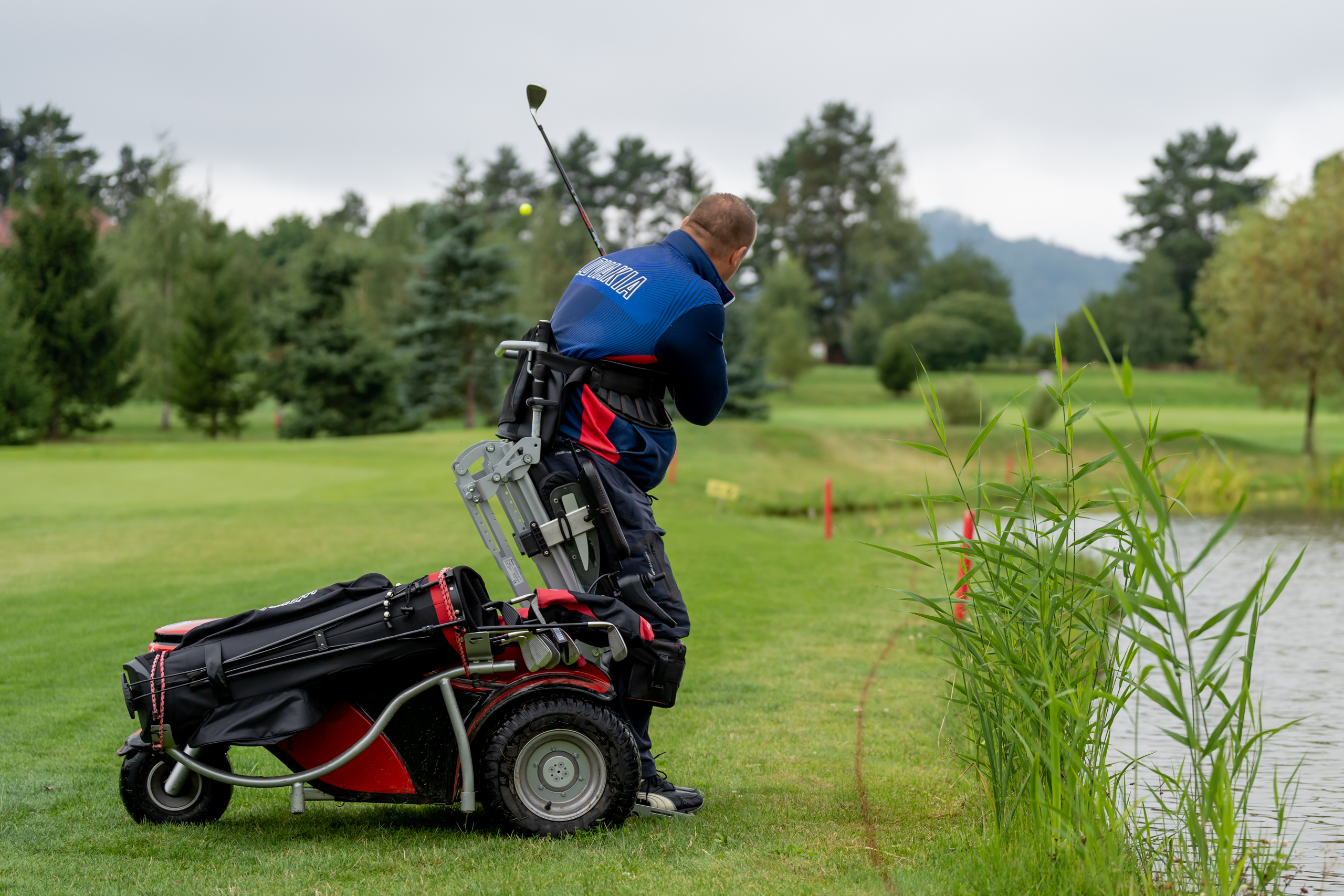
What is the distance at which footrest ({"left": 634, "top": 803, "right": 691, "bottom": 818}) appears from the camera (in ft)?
13.4

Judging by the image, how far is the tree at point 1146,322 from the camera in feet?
214

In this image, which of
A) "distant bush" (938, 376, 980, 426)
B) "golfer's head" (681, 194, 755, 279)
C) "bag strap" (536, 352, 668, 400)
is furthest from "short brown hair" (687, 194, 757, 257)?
"distant bush" (938, 376, 980, 426)

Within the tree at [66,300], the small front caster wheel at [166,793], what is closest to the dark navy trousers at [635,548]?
the small front caster wheel at [166,793]

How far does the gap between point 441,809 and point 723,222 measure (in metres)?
2.37

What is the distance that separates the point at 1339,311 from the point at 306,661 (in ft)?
112

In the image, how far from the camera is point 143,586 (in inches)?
392

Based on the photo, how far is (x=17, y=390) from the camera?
33.5 meters

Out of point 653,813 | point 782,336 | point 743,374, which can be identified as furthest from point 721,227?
point 782,336

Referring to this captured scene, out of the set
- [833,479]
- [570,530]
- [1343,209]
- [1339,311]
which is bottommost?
[833,479]

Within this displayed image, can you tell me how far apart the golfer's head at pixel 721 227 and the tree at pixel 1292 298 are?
32.1 metres

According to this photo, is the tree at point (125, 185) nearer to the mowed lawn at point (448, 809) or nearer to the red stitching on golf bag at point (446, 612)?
the mowed lawn at point (448, 809)

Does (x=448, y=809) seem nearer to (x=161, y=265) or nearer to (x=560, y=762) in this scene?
(x=560, y=762)

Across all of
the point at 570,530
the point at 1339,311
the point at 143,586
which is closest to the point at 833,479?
the point at 1339,311

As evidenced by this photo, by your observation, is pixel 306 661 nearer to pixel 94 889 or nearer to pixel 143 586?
pixel 94 889
